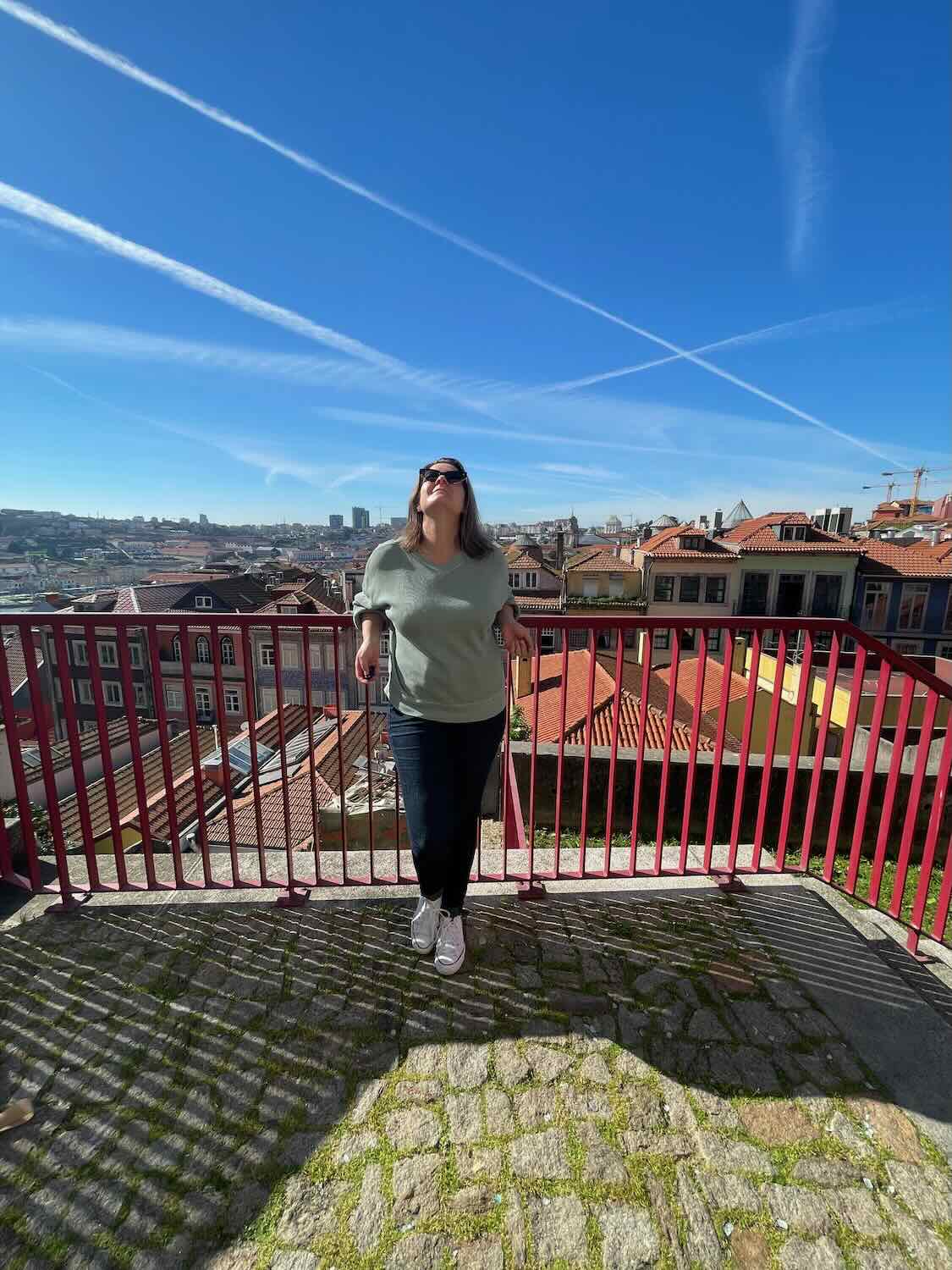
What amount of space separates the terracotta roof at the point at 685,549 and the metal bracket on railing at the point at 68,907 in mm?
32317

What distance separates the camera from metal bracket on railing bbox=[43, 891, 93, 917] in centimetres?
256

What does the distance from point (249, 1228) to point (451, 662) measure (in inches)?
63.0

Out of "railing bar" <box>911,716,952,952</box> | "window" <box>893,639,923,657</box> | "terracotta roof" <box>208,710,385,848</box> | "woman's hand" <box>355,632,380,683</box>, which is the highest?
"woman's hand" <box>355,632,380,683</box>

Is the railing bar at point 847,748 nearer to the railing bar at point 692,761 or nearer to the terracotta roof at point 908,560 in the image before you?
the railing bar at point 692,761

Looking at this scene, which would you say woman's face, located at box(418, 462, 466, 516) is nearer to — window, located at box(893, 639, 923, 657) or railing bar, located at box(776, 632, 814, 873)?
railing bar, located at box(776, 632, 814, 873)

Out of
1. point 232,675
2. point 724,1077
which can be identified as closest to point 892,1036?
point 724,1077

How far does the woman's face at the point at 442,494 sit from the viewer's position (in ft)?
6.70

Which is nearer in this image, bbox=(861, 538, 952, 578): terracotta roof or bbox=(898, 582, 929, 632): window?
bbox=(861, 538, 952, 578): terracotta roof

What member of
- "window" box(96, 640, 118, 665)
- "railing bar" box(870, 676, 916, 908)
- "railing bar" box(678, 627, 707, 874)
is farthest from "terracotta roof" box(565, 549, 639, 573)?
"railing bar" box(870, 676, 916, 908)

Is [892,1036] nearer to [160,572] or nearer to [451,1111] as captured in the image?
[451,1111]

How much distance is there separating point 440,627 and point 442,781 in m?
0.59

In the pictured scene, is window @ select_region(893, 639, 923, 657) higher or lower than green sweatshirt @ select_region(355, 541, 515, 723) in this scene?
lower

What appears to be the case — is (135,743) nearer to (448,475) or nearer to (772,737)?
(448,475)

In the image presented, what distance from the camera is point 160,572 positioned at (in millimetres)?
44656
